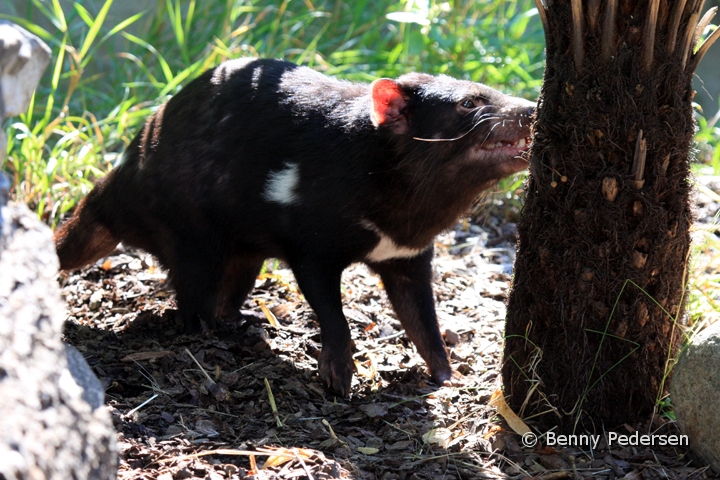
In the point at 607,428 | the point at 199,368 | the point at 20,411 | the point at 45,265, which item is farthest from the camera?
the point at 199,368

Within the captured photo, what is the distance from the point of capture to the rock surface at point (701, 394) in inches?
90.4

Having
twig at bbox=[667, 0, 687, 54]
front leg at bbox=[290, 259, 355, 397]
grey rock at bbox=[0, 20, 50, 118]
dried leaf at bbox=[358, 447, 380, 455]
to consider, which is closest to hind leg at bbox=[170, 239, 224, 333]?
front leg at bbox=[290, 259, 355, 397]

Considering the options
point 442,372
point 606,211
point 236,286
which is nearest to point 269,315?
point 236,286

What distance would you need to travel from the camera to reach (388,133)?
322 centimetres

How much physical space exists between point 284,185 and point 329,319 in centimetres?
57

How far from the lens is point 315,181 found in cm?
328

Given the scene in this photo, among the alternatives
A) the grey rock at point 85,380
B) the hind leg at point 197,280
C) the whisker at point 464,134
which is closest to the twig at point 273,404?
the hind leg at point 197,280

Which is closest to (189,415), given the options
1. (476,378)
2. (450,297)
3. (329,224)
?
(329,224)

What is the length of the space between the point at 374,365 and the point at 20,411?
225 cm

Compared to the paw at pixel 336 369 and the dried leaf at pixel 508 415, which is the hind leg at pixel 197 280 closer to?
the paw at pixel 336 369

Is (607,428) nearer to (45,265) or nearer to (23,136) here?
(45,265)

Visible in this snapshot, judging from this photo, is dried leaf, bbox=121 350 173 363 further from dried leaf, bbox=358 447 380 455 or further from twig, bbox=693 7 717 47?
twig, bbox=693 7 717 47

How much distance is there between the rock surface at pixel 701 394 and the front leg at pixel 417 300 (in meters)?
1.20

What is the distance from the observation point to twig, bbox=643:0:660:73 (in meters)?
2.15
